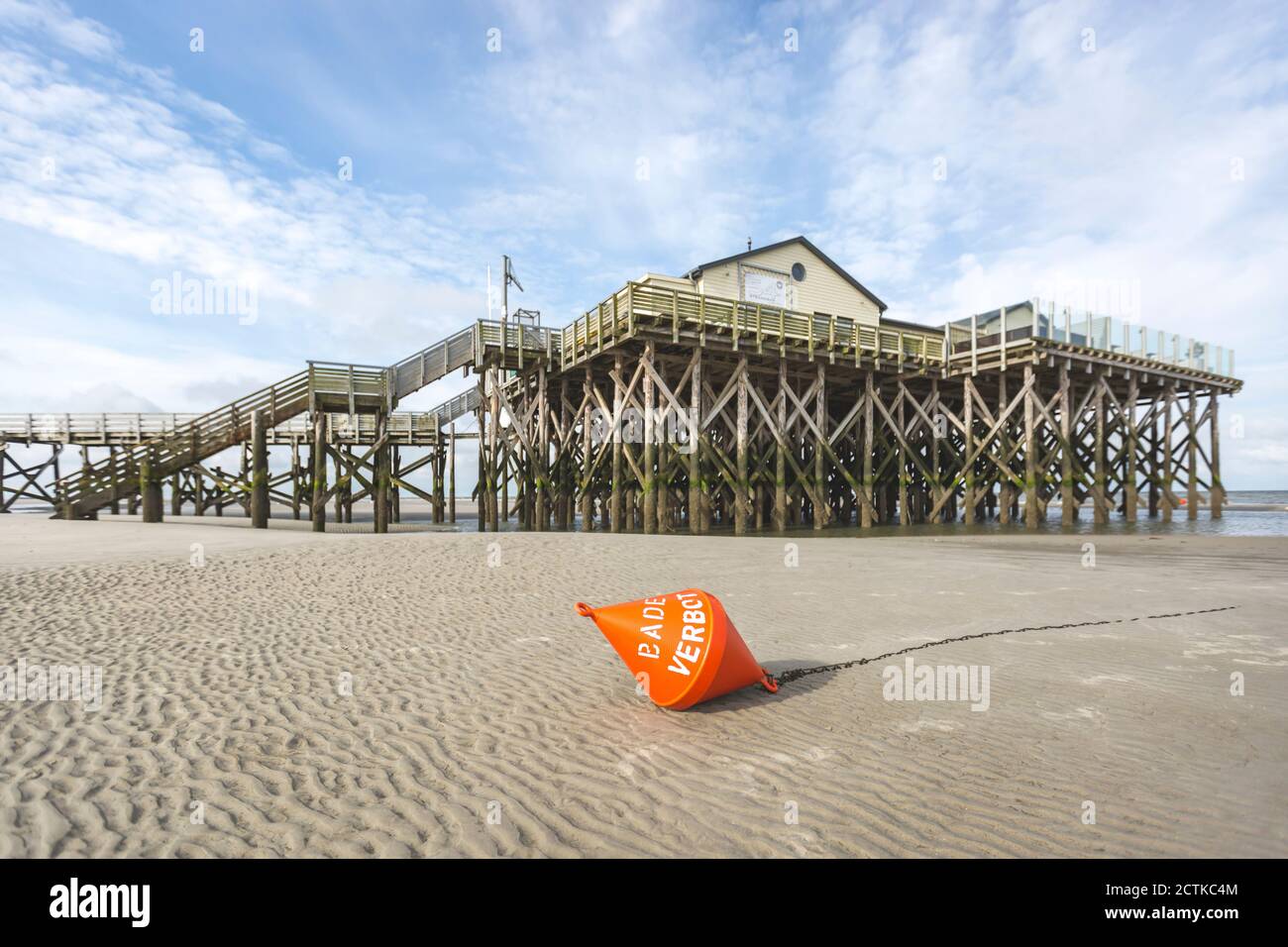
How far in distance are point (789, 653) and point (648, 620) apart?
207cm

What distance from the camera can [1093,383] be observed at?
27172 mm

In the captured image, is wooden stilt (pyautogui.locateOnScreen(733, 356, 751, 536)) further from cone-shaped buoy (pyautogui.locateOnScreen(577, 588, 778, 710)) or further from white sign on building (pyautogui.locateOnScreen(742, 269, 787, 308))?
cone-shaped buoy (pyautogui.locateOnScreen(577, 588, 778, 710))

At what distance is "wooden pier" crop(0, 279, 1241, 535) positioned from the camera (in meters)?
20.4

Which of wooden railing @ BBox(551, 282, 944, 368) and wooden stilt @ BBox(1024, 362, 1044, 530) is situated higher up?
wooden railing @ BBox(551, 282, 944, 368)

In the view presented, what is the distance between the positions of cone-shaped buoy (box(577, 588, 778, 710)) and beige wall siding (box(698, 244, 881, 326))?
2182cm

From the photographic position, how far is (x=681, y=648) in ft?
16.3

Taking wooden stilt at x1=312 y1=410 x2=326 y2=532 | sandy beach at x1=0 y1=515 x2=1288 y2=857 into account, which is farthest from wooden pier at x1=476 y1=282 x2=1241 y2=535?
sandy beach at x1=0 y1=515 x2=1288 y2=857

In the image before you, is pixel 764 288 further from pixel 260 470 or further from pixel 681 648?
pixel 681 648

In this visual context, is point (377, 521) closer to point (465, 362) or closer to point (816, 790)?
point (465, 362)

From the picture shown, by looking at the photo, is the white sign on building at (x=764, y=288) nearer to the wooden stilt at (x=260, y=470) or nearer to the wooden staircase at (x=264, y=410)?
the wooden staircase at (x=264, y=410)

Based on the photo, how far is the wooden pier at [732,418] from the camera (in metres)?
20.4

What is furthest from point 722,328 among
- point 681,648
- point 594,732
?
point 594,732
